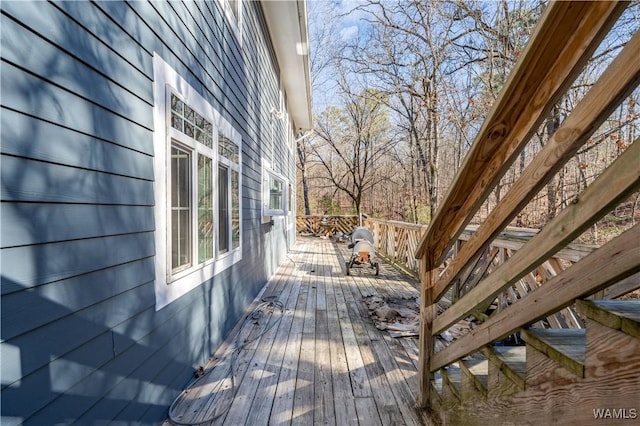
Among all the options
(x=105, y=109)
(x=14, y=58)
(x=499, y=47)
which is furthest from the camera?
(x=499, y=47)

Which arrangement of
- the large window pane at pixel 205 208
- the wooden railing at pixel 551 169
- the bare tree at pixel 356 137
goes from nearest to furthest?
1. the wooden railing at pixel 551 169
2. the large window pane at pixel 205 208
3. the bare tree at pixel 356 137

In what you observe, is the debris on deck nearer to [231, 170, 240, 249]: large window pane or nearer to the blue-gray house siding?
[231, 170, 240, 249]: large window pane

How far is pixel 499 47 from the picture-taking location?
575 cm

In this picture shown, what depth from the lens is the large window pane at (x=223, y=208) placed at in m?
3.03

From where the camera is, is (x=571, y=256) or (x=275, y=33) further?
(x=275, y=33)

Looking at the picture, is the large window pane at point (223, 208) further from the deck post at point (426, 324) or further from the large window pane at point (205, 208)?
the deck post at point (426, 324)

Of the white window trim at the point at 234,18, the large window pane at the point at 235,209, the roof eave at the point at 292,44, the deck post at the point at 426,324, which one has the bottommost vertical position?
the deck post at the point at 426,324

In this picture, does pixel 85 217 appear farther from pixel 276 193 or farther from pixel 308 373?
pixel 276 193

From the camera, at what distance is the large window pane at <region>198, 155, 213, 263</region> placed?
8.16ft

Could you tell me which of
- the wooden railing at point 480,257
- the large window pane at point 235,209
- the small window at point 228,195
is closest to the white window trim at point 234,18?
the small window at point 228,195

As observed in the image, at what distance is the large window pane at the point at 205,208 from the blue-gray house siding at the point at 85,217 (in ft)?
1.44

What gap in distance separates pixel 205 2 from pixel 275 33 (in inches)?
146

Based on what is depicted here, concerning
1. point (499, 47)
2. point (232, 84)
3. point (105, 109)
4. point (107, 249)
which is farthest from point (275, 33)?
point (107, 249)

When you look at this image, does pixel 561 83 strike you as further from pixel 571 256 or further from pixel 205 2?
pixel 205 2
